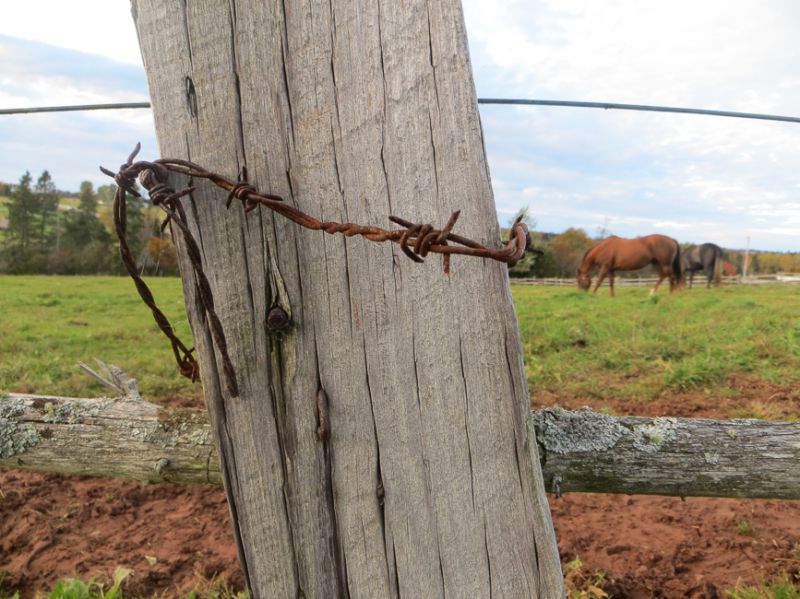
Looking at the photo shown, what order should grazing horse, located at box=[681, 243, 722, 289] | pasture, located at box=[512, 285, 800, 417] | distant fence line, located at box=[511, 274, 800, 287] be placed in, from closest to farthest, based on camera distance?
1. pasture, located at box=[512, 285, 800, 417]
2. distant fence line, located at box=[511, 274, 800, 287]
3. grazing horse, located at box=[681, 243, 722, 289]

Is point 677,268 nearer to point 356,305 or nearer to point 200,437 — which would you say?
point 200,437

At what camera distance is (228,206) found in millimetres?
1032

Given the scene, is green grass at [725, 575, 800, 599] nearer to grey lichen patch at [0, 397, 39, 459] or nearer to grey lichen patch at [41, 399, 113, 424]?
grey lichen patch at [41, 399, 113, 424]

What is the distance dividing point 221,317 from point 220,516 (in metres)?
2.95

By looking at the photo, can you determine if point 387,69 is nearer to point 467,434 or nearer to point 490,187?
point 490,187

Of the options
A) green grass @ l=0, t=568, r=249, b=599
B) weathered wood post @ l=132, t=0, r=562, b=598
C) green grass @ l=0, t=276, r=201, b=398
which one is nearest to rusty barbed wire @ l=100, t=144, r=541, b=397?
weathered wood post @ l=132, t=0, r=562, b=598

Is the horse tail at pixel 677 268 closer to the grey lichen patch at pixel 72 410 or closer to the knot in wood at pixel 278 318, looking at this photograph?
the grey lichen patch at pixel 72 410

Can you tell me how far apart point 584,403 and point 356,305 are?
15.2 ft

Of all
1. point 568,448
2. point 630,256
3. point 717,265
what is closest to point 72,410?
point 568,448

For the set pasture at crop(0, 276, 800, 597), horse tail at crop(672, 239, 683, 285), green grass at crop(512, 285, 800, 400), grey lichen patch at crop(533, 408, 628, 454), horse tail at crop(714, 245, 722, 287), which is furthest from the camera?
horse tail at crop(714, 245, 722, 287)

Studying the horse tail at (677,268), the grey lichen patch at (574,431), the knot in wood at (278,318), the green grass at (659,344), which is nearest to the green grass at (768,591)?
the grey lichen patch at (574,431)

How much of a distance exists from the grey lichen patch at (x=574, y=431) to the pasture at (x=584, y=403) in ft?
5.01

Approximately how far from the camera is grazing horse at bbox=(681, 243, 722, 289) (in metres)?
12.4

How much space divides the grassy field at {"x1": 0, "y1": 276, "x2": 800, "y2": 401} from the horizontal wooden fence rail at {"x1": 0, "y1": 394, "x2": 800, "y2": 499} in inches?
152
